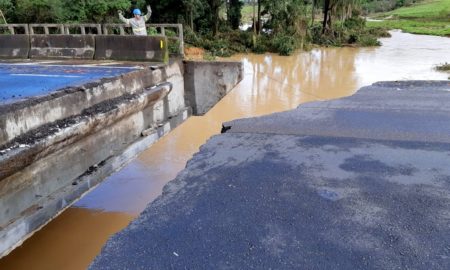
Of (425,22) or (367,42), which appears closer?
(367,42)

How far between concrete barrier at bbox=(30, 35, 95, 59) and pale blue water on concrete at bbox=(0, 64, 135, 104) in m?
1.08

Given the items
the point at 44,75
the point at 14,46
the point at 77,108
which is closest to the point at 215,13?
the point at 14,46

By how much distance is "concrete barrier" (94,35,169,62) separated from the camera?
9534mm

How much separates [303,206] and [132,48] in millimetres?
8303

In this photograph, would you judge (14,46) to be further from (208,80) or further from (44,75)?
(208,80)

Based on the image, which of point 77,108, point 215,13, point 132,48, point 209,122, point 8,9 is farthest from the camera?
point 215,13

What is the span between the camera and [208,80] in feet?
32.2

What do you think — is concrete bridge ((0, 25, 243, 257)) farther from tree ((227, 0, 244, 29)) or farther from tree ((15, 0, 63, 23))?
tree ((227, 0, 244, 29))

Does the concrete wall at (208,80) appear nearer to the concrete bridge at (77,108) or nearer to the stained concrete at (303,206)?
the concrete bridge at (77,108)

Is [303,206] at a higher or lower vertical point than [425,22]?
lower

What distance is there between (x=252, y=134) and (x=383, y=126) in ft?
4.11

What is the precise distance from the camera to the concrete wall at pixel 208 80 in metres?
9.78

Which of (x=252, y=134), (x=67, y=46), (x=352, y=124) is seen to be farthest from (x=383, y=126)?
(x=67, y=46)

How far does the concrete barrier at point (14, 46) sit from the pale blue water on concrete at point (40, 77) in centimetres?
117
